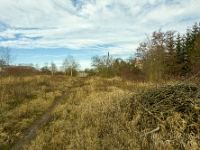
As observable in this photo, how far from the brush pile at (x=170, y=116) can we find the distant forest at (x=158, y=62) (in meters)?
5.87

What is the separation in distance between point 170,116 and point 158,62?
12980 millimetres

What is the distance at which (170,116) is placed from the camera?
11.9ft

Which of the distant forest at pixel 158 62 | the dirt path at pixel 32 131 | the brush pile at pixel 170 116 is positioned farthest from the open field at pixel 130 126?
the distant forest at pixel 158 62

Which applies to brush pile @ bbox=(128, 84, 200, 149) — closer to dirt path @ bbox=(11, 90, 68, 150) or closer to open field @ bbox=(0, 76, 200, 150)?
open field @ bbox=(0, 76, 200, 150)

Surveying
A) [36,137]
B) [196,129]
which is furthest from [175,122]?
[36,137]

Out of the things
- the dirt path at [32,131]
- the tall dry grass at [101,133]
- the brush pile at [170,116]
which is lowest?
the dirt path at [32,131]

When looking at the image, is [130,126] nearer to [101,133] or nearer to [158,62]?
[101,133]

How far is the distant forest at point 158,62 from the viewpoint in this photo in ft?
51.2

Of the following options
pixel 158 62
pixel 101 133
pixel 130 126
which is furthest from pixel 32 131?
pixel 158 62

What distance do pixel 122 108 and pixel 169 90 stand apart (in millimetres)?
1556

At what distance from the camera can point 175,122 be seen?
11.6 ft

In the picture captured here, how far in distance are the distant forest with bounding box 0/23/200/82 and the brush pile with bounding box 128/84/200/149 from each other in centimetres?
587

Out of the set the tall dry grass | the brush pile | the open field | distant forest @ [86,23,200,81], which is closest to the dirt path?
the open field

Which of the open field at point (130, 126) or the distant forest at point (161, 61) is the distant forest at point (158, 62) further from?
the open field at point (130, 126)
